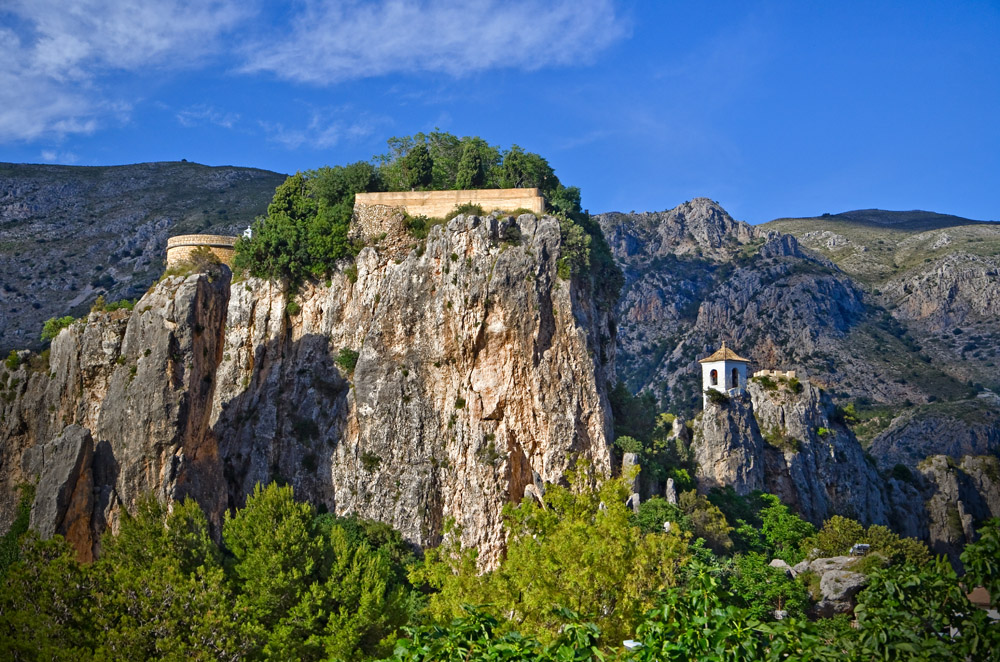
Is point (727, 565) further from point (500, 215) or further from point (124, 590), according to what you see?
point (124, 590)

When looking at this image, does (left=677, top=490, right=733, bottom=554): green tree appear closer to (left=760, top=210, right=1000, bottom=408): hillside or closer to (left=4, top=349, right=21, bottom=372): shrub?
(left=4, top=349, right=21, bottom=372): shrub

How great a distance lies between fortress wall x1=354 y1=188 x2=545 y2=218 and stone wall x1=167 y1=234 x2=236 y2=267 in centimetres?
976

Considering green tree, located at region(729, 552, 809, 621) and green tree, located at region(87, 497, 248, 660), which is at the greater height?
green tree, located at region(87, 497, 248, 660)

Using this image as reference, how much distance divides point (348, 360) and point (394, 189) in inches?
557

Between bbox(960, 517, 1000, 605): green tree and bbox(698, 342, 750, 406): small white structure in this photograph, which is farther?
bbox(698, 342, 750, 406): small white structure

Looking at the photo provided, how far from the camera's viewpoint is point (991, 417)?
109m

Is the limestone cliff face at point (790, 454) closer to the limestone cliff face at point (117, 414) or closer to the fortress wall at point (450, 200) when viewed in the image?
the fortress wall at point (450, 200)

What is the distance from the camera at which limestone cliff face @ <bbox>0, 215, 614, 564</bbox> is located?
54000mm

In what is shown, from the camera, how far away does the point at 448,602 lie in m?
33.4

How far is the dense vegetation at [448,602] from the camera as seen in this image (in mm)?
19094

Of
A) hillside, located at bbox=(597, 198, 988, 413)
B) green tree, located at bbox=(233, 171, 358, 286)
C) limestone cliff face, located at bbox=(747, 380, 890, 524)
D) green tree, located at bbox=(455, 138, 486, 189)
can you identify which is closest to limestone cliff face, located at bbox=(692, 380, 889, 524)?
limestone cliff face, located at bbox=(747, 380, 890, 524)

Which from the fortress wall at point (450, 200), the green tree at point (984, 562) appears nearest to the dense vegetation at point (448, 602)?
the green tree at point (984, 562)

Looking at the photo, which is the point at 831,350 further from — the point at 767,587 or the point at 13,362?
the point at 13,362

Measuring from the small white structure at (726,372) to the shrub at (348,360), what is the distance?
33.8 m
